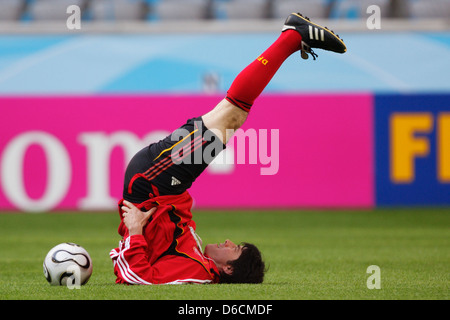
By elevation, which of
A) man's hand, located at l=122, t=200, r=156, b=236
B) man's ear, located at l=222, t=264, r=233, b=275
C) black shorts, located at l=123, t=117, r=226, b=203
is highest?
black shorts, located at l=123, t=117, r=226, b=203

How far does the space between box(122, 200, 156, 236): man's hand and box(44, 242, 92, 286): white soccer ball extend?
16.5 inches

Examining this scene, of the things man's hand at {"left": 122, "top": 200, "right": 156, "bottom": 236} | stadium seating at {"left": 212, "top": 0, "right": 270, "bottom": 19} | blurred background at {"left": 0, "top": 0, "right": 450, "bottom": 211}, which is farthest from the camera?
stadium seating at {"left": 212, "top": 0, "right": 270, "bottom": 19}

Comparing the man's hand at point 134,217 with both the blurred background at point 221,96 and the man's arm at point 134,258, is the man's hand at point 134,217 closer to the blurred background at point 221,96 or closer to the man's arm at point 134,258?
the man's arm at point 134,258

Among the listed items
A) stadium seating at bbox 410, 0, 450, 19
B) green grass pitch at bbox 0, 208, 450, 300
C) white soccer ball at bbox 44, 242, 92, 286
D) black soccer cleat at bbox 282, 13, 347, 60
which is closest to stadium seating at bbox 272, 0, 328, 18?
stadium seating at bbox 410, 0, 450, 19

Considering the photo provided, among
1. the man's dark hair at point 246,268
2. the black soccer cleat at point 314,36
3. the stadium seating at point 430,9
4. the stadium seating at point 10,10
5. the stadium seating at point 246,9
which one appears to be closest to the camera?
the man's dark hair at point 246,268

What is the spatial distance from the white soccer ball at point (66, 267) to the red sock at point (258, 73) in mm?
1658

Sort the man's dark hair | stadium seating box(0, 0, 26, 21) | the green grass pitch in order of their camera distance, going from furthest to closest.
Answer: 1. stadium seating box(0, 0, 26, 21)
2. the man's dark hair
3. the green grass pitch

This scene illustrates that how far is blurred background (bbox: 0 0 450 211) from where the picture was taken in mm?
12703

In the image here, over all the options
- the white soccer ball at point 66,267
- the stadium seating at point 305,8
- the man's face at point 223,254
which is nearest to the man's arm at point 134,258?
the white soccer ball at point 66,267

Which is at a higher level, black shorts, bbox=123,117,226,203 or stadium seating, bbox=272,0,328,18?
stadium seating, bbox=272,0,328,18

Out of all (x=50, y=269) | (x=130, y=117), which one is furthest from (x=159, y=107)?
(x=50, y=269)

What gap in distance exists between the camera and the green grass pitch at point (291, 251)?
5.56 meters

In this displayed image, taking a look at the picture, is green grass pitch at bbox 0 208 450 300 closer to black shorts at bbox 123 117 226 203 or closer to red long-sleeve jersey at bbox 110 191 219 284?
red long-sleeve jersey at bbox 110 191 219 284

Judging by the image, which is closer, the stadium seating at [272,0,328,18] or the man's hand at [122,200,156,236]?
the man's hand at [122,200,156,236]
